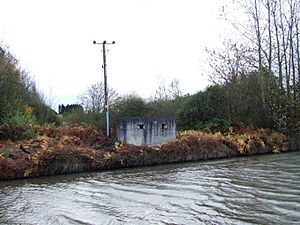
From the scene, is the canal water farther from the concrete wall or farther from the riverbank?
the concrete wall

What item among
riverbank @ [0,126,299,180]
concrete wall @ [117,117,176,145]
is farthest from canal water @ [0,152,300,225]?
concrete wall @ [117,117,176,145]

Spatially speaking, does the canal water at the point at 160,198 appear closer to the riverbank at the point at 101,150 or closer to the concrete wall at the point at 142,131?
the riverbank at the point at 101,150

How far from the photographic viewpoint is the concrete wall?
1767cm

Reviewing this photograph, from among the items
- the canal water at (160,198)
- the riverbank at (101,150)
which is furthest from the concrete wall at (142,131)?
the canal water at (160,198)

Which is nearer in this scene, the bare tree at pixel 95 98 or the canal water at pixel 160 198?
the canal water at pixel 160 198

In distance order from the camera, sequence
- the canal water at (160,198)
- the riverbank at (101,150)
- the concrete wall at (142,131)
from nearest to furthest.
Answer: the canal water at (160,198) → the riverbank at (101,150) → the concrete wall at (142,131)

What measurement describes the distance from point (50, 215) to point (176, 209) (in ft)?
8.11

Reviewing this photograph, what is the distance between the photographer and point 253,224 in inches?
245

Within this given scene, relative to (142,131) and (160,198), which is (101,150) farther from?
(160,198)

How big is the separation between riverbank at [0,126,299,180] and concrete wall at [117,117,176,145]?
2.42ft

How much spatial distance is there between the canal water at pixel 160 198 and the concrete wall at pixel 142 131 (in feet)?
13.7

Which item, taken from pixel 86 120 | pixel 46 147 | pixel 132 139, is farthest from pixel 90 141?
pixel 86 120

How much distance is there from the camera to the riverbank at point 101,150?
13766 millimetres

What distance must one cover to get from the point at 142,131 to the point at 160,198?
919cm
